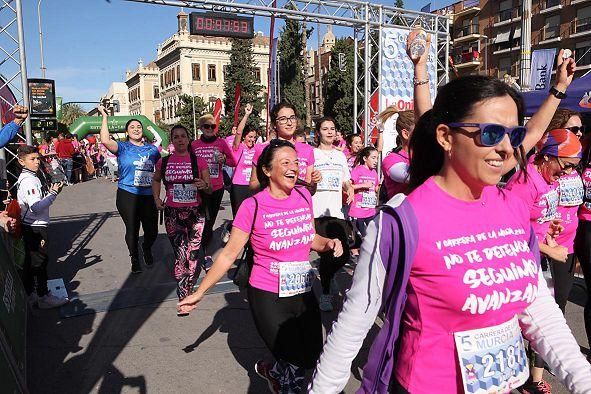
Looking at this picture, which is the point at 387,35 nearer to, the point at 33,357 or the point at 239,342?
the point at 239,342

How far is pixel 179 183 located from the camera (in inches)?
223

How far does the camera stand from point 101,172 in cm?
2797

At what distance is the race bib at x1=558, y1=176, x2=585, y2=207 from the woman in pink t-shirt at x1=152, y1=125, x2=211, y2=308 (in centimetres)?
372

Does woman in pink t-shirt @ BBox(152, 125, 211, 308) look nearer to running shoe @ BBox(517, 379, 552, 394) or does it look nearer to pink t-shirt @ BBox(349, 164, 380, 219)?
pink t-shirt @ BBox(349, 164, 380, 219)

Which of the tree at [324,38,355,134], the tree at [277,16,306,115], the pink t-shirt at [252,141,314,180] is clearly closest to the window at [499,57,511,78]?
the tree at [324,38,355,134]

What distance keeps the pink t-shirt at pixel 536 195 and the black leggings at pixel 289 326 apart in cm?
158

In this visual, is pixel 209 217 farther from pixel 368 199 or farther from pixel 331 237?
pixel 331 237

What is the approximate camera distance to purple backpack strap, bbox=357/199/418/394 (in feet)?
5.02

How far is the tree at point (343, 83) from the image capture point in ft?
135

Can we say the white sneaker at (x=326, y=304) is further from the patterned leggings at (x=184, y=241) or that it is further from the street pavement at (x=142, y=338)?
the patterned leggings at (x=184, y=241)

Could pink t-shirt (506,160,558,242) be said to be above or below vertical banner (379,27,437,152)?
below

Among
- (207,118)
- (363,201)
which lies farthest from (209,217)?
(363,201)

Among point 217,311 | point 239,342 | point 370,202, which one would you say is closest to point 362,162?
point 370,202

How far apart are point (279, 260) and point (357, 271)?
1.55 meters
